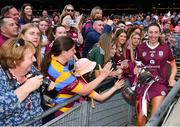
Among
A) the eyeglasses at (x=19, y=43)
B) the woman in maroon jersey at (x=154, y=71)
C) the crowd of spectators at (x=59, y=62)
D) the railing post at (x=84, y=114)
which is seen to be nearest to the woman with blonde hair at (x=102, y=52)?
the crowd of spectators at (x=59, y=62)

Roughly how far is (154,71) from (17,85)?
2.81 metres

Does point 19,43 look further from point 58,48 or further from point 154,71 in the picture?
point 154,71

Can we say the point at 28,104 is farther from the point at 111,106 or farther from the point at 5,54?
the point at 111,106

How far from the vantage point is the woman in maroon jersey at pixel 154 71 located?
216 inches

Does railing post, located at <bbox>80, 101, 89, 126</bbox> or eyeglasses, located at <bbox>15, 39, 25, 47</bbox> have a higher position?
eyeglasses, located at <bbox>15, 39, 25, 47</bbox>

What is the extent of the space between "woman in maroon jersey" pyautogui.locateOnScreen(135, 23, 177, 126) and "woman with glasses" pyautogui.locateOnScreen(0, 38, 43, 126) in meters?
2.38

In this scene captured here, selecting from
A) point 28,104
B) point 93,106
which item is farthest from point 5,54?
point 93,106

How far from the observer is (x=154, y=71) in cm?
570

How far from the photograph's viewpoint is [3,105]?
307 centimetres

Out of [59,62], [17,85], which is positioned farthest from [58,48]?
[17,85]

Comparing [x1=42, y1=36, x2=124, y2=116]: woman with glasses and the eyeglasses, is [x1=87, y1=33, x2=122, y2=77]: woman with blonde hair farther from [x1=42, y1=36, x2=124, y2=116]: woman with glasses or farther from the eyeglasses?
the eyeglasses

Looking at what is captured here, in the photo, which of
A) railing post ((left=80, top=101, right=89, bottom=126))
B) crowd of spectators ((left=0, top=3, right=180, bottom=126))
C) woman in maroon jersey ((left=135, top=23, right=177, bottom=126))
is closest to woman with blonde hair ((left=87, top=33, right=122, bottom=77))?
crowd of spectators ((left=0, top=3, right=180, bottom=126))

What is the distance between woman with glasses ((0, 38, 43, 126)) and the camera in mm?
3132

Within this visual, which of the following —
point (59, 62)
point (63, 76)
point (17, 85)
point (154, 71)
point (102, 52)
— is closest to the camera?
point (17, 85)
